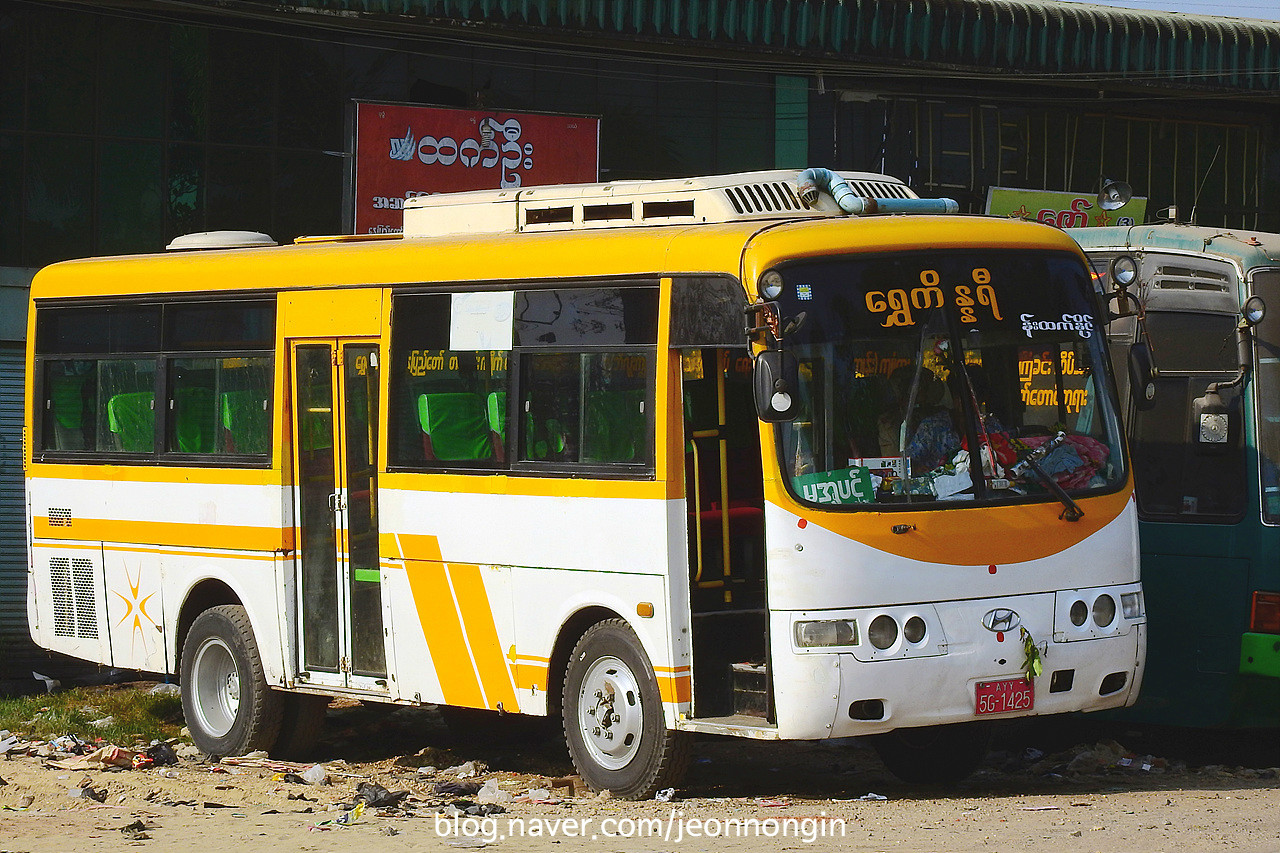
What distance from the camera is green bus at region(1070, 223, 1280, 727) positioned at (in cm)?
1093

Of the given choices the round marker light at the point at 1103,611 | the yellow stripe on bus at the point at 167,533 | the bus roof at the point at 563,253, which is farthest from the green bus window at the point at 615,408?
the yellow stripe on bus at the point at 167,533

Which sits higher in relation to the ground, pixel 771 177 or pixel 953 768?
pixel 771 177

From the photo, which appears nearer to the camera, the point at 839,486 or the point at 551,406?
the point at 839,486

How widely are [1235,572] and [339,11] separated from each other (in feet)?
30.9

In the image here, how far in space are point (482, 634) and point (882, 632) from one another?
2.51 meters

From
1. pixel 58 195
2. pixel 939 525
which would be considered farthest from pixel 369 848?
pixel 58 195

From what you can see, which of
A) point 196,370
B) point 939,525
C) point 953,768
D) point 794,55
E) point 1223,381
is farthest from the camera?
point 794,55

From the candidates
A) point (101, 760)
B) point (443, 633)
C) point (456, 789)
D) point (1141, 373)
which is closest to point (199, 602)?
point (101, 760)

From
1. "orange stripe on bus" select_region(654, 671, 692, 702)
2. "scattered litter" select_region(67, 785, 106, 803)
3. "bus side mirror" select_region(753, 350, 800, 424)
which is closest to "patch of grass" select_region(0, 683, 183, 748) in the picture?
"scattered litter" select_region(67, 785, 106, 803)

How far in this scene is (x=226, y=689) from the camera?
40.3ft

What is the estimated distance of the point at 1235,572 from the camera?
11.0 meters

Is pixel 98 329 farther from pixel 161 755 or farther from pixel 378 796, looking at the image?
pixel 378 796

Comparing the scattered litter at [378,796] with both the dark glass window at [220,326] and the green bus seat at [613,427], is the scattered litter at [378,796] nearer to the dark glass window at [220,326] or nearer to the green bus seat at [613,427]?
the green bus seat at [613,427]

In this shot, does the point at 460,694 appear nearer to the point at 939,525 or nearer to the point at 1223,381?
the point at 939,525
